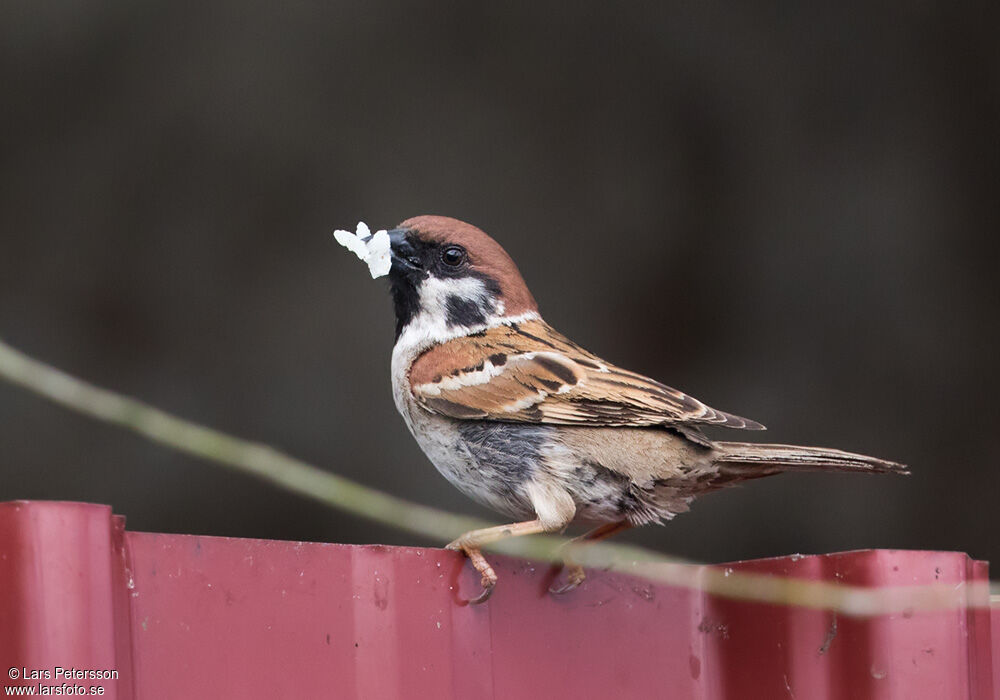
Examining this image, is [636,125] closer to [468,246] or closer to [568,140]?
[568,140]

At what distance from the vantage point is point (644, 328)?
17.2 ft

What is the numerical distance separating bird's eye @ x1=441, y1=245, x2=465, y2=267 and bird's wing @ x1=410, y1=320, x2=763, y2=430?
0.60 ft

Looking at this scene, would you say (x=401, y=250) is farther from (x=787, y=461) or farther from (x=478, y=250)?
(x=787, y=461)

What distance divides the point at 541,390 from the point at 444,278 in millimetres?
405

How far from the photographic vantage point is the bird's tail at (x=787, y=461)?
2.54m

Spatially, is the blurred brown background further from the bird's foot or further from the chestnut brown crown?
the bird's foot

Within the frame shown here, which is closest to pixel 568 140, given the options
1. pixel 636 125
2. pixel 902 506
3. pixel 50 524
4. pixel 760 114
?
pixel 636 125

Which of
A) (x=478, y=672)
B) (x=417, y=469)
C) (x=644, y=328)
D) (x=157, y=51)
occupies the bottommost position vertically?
(x=478, y=672)

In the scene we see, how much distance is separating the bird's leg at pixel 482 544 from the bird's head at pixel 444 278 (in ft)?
2.07

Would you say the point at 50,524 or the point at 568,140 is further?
the point at 568,140

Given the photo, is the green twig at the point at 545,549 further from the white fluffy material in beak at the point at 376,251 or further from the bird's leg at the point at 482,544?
the white fluffy material in beak at the point at 376,251

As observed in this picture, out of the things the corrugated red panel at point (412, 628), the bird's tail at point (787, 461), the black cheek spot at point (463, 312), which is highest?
the black cheek spot at point (463, 312)

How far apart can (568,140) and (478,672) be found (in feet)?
10.7

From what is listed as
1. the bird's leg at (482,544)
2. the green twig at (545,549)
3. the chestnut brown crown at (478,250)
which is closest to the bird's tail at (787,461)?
the green twig at (545,549)
